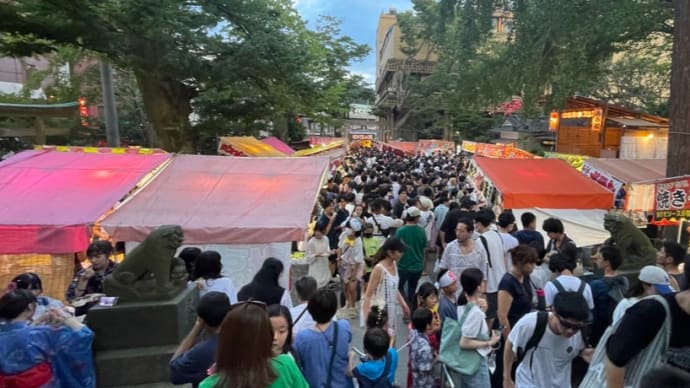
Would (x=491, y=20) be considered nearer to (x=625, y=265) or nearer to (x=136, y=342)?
(x=625, y=265)

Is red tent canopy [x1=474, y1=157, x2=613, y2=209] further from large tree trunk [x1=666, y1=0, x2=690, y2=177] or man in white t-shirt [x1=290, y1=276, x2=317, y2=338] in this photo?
man in white t-shirt [x1=290, y1=276, x2=317, y2=338]

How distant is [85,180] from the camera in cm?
624

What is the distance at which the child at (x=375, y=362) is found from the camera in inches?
119

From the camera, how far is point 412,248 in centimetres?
573

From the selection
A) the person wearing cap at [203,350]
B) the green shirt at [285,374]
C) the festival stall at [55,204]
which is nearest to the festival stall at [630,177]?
the green shirt at [285,374]

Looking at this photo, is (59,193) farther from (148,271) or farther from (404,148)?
(404,148)

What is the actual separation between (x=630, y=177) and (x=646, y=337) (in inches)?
273

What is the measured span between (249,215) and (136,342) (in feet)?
6.73

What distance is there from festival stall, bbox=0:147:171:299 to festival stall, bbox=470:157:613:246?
607 centimetres

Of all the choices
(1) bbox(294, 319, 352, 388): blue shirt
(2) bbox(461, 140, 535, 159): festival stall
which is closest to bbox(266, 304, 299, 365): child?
(1) bbox(294, 319, 352, 388): blue shirt

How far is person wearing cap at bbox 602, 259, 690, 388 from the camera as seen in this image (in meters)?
1.96

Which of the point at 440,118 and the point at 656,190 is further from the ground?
the point at 440,118

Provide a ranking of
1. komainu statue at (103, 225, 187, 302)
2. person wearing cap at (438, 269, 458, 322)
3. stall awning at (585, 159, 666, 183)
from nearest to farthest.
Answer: person wearing cap at (438, 269, 458, 322)
komainu statue at (103, 225, 187, 302)
stall awning at (585, 159, 666, 183)

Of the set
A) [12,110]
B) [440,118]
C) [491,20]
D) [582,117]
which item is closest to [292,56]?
[491,20]
